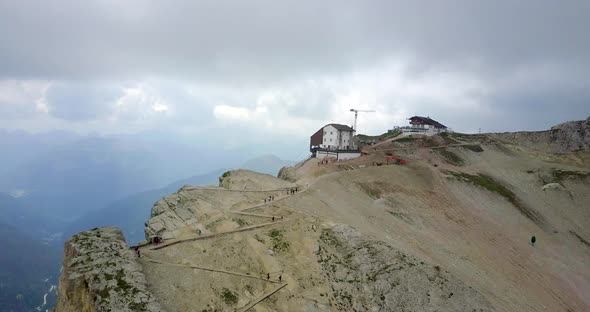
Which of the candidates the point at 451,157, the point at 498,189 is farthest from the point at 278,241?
the point at 451,157

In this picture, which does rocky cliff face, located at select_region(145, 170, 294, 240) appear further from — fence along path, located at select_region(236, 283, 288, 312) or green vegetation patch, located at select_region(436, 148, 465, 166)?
green vegetation patch, located at select_region(436, 148, 465, 166)

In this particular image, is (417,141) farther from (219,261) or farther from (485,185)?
(219,261)

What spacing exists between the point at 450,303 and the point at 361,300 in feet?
31.8

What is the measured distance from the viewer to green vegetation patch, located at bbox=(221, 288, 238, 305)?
3228 cm

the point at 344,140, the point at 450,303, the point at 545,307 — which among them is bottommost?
the point at 545,307

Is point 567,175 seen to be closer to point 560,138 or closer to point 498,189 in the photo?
point 498,189

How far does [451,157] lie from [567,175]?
28272 millimetres

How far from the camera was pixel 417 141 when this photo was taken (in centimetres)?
11744

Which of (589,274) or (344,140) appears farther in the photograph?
(344,140)

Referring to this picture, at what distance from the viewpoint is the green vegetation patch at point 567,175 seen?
96.6 meters

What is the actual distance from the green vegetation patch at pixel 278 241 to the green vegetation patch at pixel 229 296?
7.90 meters

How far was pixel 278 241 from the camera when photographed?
41.5 meters

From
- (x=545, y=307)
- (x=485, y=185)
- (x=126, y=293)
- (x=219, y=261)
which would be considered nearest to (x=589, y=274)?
(x=545, y=307)

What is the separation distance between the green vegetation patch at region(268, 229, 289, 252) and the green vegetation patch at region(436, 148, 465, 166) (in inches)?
2947
